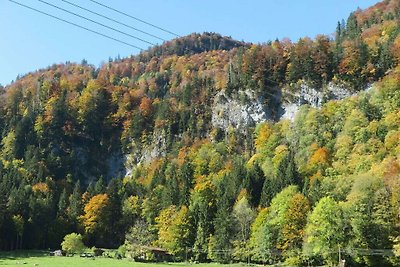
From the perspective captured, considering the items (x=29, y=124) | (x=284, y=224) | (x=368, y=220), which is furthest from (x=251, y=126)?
(x=29, y=124)

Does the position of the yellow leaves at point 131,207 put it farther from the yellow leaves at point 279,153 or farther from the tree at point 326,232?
the tree at point 326,232

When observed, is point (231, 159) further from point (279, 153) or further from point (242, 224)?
point (242, 224)

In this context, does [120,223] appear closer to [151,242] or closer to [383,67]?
[151,242]

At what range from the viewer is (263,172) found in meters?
115

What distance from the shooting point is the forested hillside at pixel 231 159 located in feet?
277

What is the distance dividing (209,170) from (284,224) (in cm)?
4890

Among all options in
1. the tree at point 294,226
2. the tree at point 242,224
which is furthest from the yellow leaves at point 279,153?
the tree at point 294,226

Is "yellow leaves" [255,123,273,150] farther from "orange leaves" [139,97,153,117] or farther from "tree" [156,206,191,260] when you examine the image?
"orange leaves" [139,97,153,117]

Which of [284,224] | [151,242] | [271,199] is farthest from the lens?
[151,242]

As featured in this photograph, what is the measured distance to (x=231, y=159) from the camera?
137250 millimetres

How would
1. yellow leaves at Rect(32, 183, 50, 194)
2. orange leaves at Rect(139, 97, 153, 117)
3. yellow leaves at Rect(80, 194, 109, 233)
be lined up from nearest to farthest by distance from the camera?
yellow leaves at Rect(80, 194, 109, 233) < yellow leaves at Rect(32, 183, 50, 194) < orange leaves at Rect(139, 97, 153, 117)

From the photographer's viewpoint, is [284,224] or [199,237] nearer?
[284,224]

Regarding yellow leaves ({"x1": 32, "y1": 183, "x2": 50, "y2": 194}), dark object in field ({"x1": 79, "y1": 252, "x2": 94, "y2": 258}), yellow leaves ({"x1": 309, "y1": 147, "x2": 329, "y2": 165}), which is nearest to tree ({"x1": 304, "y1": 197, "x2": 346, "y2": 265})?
yellow leaves ({"x1": 309, "y1": 147, "x2": 329, "y2": 165})

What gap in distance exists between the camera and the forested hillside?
84438 mm
